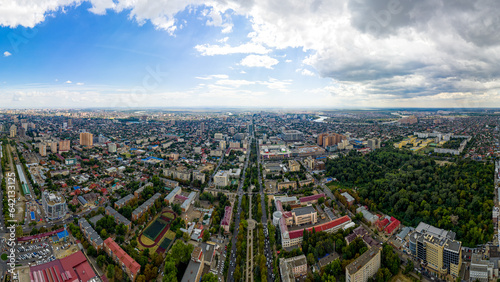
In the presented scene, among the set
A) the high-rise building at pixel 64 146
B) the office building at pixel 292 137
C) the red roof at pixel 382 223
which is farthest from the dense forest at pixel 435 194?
the high-rise building at pixel 64 146

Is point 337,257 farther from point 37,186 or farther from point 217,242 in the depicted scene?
point 37,186

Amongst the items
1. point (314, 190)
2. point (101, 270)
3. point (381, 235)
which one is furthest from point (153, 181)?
point (381, 235)

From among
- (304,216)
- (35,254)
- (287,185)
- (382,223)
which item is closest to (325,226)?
(304,216)

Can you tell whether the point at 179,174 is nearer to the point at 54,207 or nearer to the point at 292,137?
the point at 54,207

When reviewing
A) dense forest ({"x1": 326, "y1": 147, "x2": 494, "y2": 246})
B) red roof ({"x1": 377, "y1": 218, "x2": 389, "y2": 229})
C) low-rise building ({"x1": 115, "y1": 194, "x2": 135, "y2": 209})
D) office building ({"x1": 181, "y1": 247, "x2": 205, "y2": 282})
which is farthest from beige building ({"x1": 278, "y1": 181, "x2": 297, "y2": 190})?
low-rise building ({"x1": 115, "y1": 194, "x2": 135, "y2": 209})

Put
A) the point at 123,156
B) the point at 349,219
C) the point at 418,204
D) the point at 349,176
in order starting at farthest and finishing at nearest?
the point at 123,156 → the point at 349,176 → the point at 418,204 → the point at 349,219

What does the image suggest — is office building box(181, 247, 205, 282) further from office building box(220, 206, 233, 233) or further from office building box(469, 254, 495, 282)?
office building box(469, 254, 495, 282)
